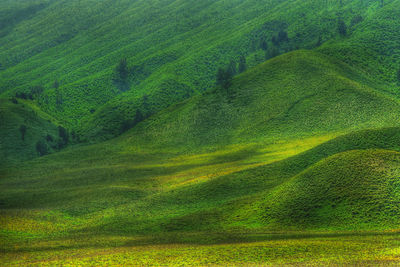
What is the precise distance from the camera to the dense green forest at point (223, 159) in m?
46.8

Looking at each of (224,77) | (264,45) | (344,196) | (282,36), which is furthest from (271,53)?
(344,196)

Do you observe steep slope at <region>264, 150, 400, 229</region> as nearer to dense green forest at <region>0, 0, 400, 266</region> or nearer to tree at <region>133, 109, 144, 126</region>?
dense green forest at <region>0, 0, 400, 266</region>

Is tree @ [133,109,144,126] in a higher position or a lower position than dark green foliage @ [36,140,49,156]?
higher

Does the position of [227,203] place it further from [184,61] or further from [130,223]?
[184,61]

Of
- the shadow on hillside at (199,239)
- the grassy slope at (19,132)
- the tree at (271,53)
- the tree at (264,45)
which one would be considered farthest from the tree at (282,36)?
the shadow on hillside at (199,239)

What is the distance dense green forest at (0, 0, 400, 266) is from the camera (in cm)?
4681

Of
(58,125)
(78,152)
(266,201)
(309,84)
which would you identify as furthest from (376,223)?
(58,125)

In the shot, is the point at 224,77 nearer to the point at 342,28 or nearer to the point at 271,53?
the point at 271,53

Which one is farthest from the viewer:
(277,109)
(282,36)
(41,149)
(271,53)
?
(282,36)

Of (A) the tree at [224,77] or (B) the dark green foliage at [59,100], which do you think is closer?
(A) the tree at [224,77]

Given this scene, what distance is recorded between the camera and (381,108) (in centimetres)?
11394

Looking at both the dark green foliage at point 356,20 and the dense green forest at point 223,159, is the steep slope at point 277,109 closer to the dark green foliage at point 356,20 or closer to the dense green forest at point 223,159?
the dense green forest at point 223,159

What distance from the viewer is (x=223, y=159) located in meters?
101

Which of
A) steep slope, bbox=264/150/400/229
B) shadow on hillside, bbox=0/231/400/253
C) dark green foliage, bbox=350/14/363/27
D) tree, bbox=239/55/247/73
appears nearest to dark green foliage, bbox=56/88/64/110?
tree, bbox=239/55/247/73
